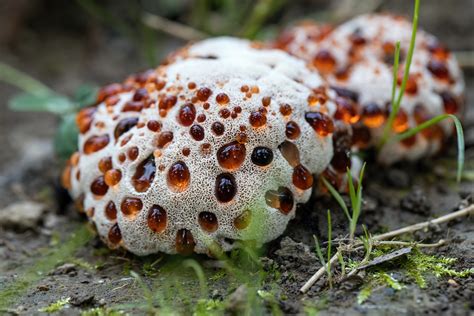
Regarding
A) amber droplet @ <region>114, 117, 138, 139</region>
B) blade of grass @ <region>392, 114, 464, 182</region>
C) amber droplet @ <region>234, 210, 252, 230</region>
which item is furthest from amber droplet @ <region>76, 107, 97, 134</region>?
blade of grass @ <region>392, 114, 464, 182</region>

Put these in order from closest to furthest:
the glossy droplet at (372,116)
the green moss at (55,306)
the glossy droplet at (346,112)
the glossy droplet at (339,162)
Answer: the green moss at (55,306)
the glossy droplet at (339,162)
the glossy droplet at (346,112)
the glossy droplet at (372,116)

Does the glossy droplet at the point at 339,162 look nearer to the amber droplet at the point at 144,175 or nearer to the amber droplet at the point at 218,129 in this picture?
the amber droplet at the point at 218,129

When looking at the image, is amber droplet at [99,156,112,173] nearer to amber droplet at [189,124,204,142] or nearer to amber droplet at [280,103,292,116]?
amber droplet at [189,124,204,142]

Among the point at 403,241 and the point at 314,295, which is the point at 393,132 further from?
the point at 314,295

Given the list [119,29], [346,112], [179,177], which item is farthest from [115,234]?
[119,29]

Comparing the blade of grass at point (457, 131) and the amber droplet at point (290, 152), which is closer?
the blade of grass at point (457, 131)

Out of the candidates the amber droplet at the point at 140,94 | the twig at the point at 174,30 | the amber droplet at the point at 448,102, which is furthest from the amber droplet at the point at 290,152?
the twig at the point at 174,30

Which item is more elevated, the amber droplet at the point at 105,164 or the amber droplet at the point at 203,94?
the amber droplet at the point at 203,94

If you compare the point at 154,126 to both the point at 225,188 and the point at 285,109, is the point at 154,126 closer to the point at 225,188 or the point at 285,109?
the point at 225,188
